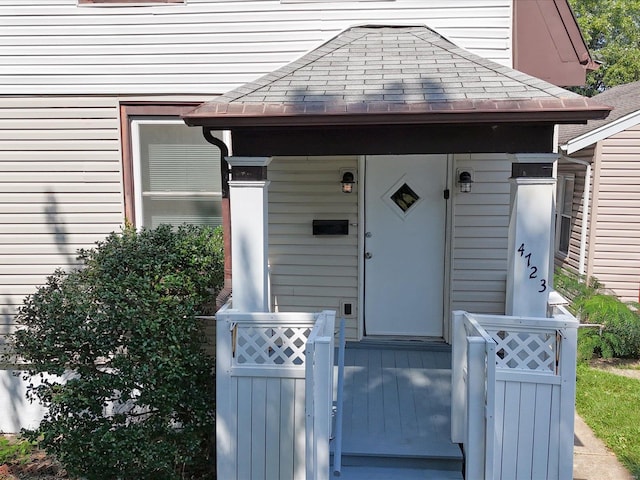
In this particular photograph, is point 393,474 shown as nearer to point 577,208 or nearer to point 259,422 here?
point 259,422

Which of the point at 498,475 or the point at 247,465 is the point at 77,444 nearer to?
the point at 247,465

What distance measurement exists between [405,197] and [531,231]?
6.74ft

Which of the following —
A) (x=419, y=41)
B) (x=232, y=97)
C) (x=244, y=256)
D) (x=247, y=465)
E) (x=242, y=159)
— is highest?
(x=419, y=41)

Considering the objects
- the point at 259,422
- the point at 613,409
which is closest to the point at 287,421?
the point at 259,422

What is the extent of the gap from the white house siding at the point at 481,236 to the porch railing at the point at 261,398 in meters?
2.40

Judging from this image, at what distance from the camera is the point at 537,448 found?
3.75 m

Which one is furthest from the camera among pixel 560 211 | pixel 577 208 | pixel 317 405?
pixel 560 211

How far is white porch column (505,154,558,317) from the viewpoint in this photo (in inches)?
156

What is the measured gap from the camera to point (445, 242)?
5.91m

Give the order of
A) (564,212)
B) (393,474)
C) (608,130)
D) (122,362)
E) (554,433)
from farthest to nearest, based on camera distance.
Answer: (564,212) → (608,130) → (122,362) → (393,474) → (554,433)

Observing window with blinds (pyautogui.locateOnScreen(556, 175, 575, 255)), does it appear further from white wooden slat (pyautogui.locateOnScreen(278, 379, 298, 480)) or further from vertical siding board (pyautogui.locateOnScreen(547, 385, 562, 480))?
white wooden slat (pyautogui.locateOnScreen(278, 379, 298, 480))

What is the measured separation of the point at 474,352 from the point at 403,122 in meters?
1.66

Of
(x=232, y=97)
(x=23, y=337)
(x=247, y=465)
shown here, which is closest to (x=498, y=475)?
(x=247, y=465)

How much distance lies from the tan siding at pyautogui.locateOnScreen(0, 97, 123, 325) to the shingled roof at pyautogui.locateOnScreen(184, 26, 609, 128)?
87.3 inches
